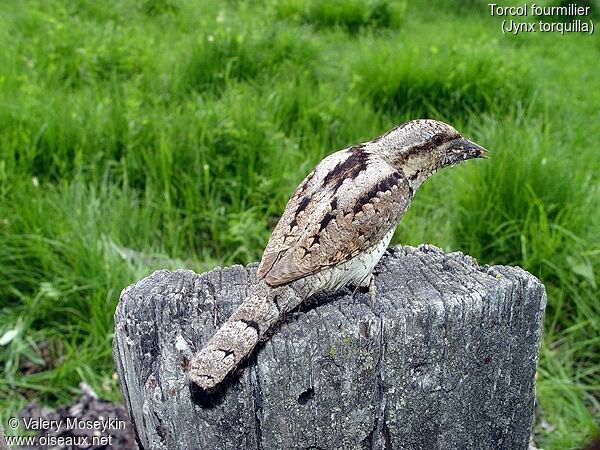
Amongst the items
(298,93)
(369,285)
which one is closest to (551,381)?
(369,285)

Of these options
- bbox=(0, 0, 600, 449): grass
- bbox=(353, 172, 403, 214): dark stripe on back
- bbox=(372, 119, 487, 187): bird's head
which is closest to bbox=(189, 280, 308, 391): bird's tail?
bbox=(353, 172, 403, 214): dark stripe on back

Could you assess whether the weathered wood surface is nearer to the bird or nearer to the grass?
the bird

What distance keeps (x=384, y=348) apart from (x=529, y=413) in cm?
56

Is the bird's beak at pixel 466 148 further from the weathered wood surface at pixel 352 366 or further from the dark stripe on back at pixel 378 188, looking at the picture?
the weathered wood surface at pixel 352 366

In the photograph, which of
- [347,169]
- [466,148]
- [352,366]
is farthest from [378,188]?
[352,366]

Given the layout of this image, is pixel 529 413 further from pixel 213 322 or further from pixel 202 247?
pixel 202 247

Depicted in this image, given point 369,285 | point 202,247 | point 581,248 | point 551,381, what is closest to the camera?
point 369,285

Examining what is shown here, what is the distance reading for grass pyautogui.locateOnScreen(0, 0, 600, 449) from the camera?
3562 millimetres

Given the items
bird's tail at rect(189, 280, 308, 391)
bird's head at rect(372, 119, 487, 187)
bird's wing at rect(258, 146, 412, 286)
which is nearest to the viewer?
bird's tail at rect(189, 280, 308, 391)

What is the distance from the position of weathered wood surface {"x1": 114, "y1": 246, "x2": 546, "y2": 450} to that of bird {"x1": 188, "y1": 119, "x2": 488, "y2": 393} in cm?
6

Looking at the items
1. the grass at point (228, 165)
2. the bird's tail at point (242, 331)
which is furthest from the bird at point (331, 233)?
the grass at point (228, 165)

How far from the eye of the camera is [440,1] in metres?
8.55

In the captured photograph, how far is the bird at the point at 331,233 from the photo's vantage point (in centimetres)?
168

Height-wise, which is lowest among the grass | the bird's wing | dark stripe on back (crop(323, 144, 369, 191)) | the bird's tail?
the grass
